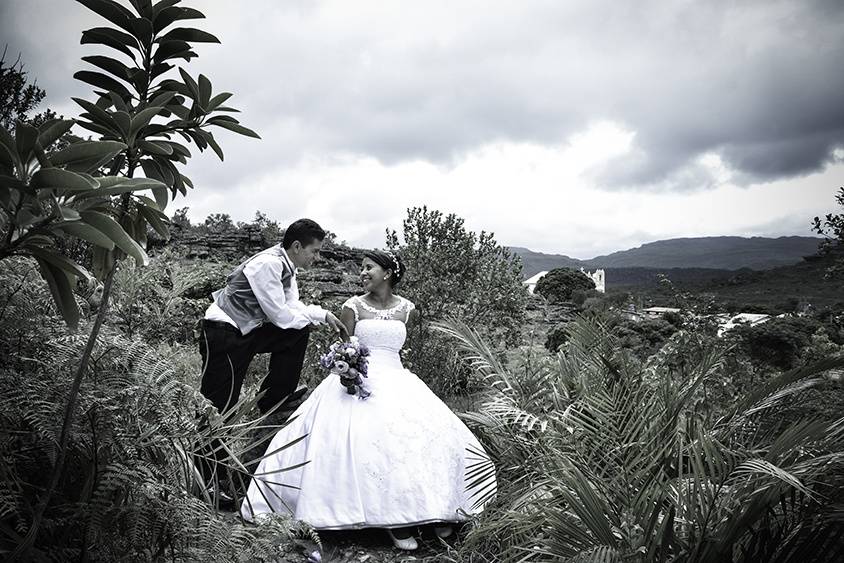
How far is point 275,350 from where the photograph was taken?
4.76 meters

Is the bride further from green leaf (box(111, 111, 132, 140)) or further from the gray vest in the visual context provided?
green leaf (box(111, 111, 132, 140))

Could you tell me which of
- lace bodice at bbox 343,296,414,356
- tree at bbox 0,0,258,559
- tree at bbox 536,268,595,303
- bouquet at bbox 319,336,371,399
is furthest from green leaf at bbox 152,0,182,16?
tree at bbox 536,268,595,303

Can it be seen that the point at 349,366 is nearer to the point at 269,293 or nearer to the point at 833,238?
the point at 269,293

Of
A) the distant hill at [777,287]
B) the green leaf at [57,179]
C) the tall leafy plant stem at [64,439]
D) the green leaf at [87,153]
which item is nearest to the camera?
the green leaf at [57,179]

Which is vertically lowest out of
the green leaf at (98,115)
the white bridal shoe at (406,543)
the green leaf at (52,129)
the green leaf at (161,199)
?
the white bridal shoe at (406,543)

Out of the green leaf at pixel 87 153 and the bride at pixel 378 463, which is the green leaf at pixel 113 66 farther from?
the bride at pixel 378 463

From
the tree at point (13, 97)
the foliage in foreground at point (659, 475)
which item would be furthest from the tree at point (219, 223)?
the foliage in foreground at point (659, 475)

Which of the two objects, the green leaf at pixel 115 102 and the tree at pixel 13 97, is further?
the tree at pixel 13 97

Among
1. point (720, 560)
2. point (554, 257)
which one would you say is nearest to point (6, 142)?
point (720, 560)

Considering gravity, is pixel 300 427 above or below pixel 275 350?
below

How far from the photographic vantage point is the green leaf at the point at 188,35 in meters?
1.50

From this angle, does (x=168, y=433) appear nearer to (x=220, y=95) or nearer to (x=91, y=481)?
(x=91, y=481)

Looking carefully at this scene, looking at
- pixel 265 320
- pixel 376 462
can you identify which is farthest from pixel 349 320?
pixel 376 462

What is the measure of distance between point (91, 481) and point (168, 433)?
220 millimetres
